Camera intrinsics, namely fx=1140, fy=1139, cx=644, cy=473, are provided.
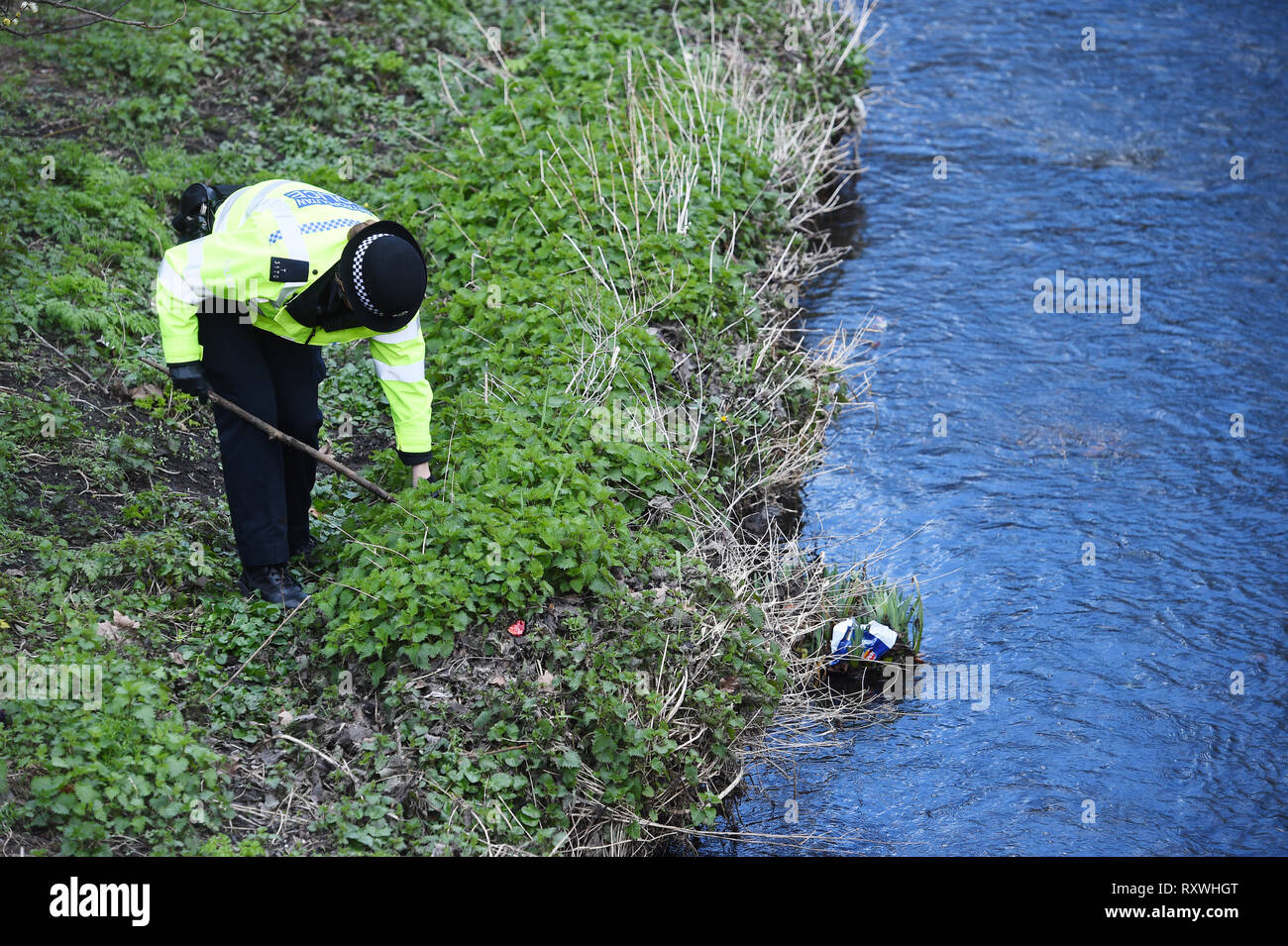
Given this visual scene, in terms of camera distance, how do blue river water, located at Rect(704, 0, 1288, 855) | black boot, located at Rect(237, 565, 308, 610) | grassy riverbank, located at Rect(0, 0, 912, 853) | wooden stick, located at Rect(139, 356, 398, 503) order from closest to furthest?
1. grassy riverbank, located at Rect(0, 0, 912, 853)
2. wooden stick, located at Rect(139, 356, 398, 503)
3. black boot, located at Rect(237, 565, 308, 610)
4. blue river water, located at Rect(704, 0, 1288, 855)

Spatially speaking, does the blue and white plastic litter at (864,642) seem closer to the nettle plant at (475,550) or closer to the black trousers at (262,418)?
the nettle plant at (475,550)

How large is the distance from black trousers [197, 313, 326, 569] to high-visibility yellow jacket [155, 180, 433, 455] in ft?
0.43

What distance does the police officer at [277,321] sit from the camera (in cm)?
442

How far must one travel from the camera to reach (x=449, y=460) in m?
5.35

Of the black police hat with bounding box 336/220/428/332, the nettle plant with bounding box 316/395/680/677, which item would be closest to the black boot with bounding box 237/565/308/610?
the nettle plant with bounding box 316/395/680/677

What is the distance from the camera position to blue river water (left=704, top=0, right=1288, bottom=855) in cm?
531

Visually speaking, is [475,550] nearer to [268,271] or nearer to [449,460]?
[449,460]

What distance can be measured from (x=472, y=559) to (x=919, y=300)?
16.8 ft

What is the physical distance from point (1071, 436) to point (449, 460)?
4.29 metres

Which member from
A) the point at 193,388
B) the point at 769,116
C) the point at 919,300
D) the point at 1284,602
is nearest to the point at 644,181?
the point at 769,116

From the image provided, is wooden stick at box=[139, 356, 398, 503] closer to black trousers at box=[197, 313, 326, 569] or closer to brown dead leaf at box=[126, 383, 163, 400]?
black trousers at box=[197, 313, 326, 569]

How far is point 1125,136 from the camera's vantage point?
10406mm

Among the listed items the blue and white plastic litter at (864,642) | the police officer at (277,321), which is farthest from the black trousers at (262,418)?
the blue and white plastic litter at (864,642)
